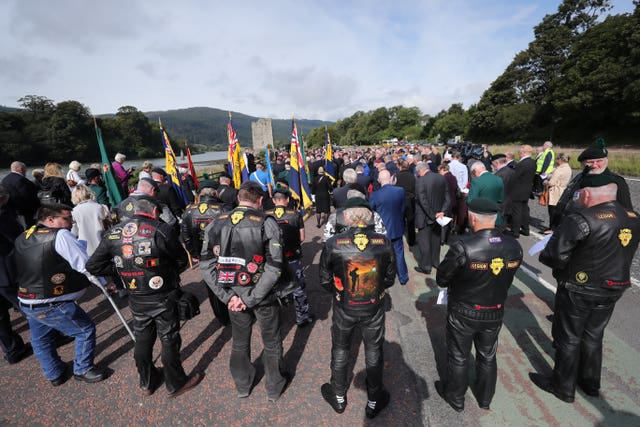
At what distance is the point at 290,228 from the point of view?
4.07 m

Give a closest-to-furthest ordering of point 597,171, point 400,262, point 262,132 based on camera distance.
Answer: point 597,171 → point 400,262 → point 262,132

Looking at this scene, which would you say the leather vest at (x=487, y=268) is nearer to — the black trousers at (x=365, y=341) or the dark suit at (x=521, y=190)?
the black trousers at (x=365, y=341)

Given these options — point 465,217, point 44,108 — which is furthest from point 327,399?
point 44,108

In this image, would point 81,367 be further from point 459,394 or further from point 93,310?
point 459,394

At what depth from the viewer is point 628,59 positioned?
95.8ft

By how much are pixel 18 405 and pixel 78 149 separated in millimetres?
64159

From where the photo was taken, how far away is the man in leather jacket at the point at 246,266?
2691 millimetres

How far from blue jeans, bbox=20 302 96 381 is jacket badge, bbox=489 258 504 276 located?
4275 millimetres

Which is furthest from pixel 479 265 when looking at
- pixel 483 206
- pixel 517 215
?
pixel 517 215

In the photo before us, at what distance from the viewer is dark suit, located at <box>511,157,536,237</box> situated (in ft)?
21.0

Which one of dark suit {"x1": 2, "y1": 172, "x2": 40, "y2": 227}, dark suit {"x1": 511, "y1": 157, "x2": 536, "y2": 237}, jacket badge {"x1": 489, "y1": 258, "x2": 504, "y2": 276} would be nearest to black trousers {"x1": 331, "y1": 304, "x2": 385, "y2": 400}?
jacket badge {"x1": 489, "y1": 258, "x2": 504, "y2": 276}

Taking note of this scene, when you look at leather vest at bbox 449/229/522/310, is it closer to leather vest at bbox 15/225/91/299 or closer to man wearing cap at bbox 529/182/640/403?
man wearing cap at bbox 529/182/640/403

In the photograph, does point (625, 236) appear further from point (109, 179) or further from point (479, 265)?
point (109, 179)

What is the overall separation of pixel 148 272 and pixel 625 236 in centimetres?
433
